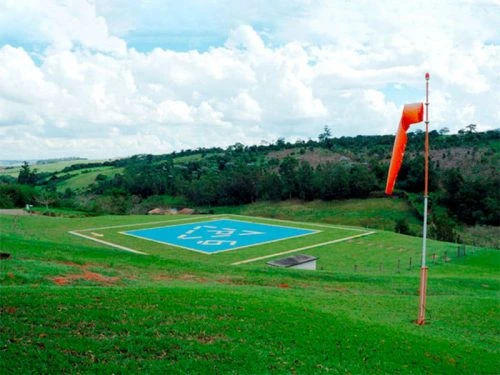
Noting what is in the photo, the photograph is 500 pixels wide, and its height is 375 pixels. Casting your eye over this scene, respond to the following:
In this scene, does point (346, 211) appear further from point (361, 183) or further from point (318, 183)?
point (318, 183)

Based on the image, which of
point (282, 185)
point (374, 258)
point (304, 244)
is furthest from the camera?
point (282, 185)

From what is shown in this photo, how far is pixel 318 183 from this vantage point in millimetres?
86812

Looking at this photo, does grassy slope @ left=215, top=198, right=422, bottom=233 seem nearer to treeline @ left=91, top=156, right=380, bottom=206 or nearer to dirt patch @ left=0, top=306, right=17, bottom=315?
treeline @ left=91, top=156, right=380, bottom=206

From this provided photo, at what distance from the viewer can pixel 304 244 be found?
44812 mm

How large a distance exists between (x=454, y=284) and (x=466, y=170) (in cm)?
6789

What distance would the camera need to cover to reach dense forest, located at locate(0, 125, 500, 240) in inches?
2739

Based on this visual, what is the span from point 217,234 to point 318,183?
38912mm

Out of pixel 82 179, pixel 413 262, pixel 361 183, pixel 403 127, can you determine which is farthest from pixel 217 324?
pixel 82 179

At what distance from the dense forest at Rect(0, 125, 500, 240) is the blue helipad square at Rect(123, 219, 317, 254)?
17.7 m

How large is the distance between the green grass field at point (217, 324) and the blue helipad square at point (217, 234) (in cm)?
2198

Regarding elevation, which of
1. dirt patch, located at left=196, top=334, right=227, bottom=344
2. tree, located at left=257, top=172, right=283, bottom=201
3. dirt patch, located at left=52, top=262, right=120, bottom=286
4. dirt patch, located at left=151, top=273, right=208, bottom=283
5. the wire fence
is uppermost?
tree, located at left=257, top=172, right=283, bottom=201

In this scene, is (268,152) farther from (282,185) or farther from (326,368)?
(326,368)

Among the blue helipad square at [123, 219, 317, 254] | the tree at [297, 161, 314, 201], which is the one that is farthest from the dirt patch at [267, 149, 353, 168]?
the blue helipad square at [123, 219, 317, 254]

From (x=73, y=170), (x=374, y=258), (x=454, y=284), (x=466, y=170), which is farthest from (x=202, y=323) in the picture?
(x=73, y=170)
